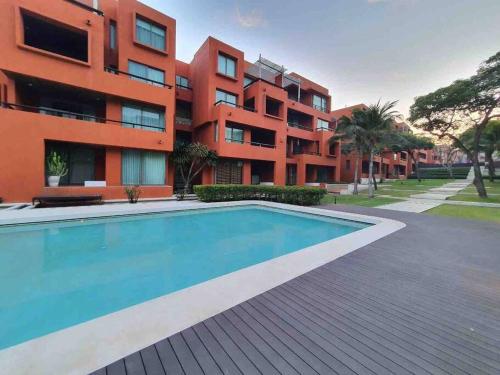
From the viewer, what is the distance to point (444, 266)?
15.3 ft

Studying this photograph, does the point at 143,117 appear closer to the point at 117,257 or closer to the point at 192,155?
the point at 192,155

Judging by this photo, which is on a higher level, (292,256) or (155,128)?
(155,128)

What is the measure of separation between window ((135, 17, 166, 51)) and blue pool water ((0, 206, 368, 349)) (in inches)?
515

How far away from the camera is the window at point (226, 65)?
1894 centimetres

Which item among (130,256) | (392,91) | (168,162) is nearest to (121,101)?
(168,162)

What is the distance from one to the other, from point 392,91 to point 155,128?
21523 mm

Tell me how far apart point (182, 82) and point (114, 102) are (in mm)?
8675

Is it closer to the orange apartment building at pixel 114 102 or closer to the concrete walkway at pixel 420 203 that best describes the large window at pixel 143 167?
the orange apartment building at pixel 114 102

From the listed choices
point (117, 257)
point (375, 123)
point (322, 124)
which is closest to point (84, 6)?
point (117, 257)

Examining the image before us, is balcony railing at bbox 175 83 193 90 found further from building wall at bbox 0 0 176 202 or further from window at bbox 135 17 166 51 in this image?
window at bbox 135 17 166 51

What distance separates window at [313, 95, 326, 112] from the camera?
29319 mm

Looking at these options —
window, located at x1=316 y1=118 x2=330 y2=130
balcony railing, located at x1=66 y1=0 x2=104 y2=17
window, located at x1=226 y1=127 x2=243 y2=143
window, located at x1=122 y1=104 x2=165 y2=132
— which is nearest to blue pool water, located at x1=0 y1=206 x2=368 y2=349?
window, located at x1=122 y1=104 x2=165 y2=132

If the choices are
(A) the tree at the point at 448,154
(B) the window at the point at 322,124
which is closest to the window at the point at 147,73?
(B) the window at the point at 322,124

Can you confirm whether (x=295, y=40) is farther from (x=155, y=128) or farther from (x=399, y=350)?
(x=399, y=350)
